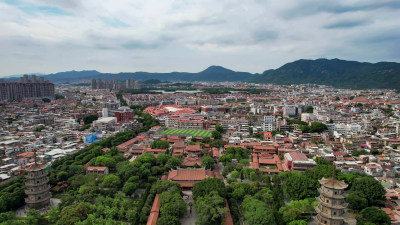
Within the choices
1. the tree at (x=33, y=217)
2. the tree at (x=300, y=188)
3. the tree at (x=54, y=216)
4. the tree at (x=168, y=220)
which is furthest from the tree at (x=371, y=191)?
the tree at (x=33, y=217)

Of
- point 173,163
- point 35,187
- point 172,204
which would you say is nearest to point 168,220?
point 172,204

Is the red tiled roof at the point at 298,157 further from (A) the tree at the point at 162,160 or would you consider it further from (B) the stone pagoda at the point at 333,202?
(A) the tree at the point at 162,160

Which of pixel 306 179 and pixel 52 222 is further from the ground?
pixel 306 179

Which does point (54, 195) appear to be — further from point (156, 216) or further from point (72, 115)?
point (72, 115)

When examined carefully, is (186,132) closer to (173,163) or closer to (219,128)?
(219,128)

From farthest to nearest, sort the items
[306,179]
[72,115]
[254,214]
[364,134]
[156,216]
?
[72,115] → [364,134] → [306,179] → [156,216] → [254,214]

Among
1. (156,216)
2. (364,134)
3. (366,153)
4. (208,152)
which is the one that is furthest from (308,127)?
(156,216)
